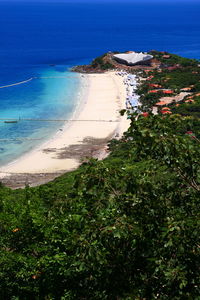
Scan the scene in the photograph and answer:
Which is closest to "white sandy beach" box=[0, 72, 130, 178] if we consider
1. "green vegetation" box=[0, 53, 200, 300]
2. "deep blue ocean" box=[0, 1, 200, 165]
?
"deep blue ocean" box=[0, 1, 200, 165]

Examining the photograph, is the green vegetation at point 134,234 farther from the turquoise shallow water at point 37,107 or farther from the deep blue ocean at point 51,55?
the deep blue ocean at point 51,55

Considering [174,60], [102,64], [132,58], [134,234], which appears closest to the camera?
[134,234]

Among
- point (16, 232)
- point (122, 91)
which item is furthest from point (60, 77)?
point (16, 232)

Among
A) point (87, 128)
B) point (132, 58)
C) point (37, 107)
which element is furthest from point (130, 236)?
point (132, 58)

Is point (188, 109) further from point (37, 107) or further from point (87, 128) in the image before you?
point (37, 107)

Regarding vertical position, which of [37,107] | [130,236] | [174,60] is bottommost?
[130,236]

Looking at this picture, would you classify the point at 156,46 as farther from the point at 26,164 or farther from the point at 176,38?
the point at 26,164

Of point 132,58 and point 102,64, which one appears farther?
point 102,64
